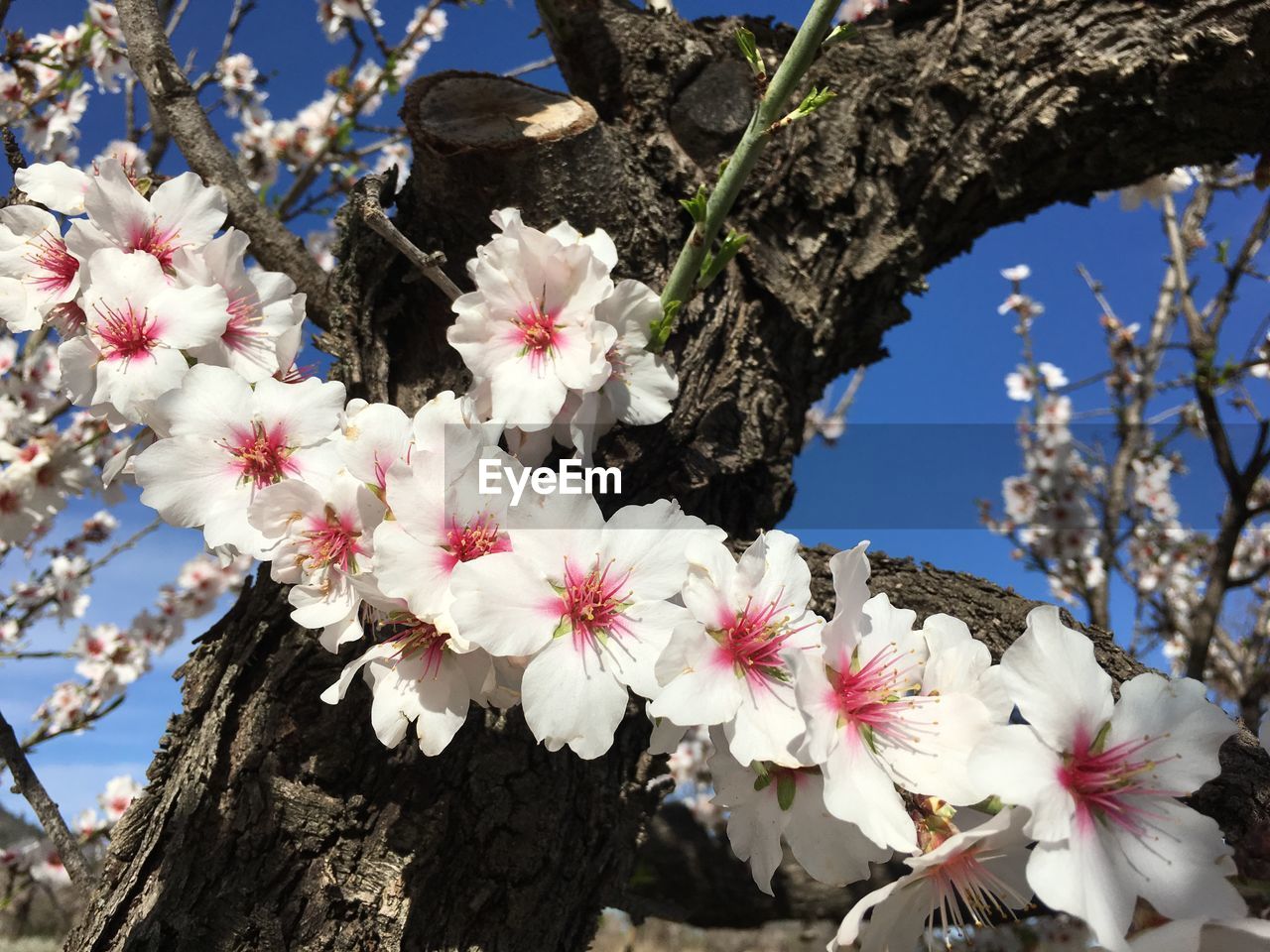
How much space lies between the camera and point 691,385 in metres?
1.53

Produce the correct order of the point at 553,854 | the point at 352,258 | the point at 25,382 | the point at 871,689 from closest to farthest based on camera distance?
1. the point at 871,689
2. the point at 553,854
3. the point at 352,258
4. the point at 25,382

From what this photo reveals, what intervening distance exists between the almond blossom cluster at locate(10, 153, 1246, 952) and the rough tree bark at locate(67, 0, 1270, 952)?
0.26 metres

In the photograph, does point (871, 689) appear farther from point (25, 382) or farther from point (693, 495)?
point (25, 382)

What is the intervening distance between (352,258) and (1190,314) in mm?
3563

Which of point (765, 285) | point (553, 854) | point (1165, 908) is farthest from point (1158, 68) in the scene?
point (553, 854)

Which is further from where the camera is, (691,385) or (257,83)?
(257,83)

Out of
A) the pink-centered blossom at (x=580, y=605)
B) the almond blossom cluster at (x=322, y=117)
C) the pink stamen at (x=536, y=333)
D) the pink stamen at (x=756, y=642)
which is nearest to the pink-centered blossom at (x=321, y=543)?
the pink-centered blossom at (x=580, y=605)

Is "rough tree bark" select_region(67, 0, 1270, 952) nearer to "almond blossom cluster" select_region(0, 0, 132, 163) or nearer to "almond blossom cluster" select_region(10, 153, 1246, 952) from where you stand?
"almond blossom cluster" select_region(10, 153, 1246, 952)

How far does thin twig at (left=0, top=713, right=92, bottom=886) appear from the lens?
1.22m

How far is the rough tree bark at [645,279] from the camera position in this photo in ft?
3.79

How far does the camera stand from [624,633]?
0.82m

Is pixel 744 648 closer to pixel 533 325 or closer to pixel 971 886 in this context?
pixel 971 886

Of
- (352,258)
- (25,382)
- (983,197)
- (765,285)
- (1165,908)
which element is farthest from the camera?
(25,382)

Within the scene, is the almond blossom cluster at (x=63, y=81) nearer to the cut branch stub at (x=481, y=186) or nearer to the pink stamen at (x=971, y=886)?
the cut branch stub at (x=481, y=186)
